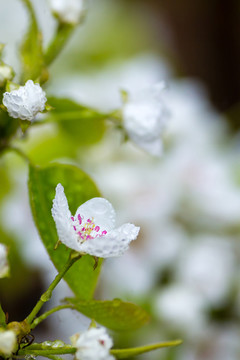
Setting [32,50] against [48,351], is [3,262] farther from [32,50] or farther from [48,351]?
[32,50]

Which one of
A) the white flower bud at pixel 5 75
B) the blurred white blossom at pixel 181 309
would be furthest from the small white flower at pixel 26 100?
the blurred white blossom at pixel 181 309

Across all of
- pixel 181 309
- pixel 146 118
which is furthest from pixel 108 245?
pixel 181 309

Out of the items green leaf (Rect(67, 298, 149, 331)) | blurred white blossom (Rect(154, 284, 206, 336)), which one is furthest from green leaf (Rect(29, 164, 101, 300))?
blurred white blossom (Rect(154, 284, 206, 336))

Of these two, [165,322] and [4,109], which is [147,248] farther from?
[4,109]

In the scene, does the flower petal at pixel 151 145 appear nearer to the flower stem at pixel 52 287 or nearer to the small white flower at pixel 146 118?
the small white flower at pixel 146 118

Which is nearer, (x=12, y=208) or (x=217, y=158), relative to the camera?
(x=12, y=208)

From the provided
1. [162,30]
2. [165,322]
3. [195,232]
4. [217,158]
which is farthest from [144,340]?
[162,30]

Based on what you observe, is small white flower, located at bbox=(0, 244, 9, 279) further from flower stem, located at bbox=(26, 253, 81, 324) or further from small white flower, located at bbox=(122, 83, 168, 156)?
small white flower, located at bbox=(122, 83, 168, 156)
